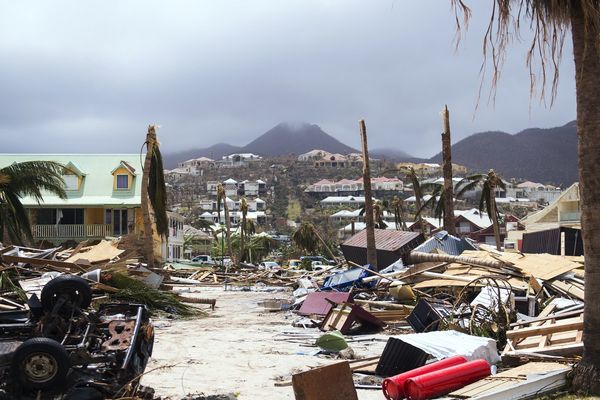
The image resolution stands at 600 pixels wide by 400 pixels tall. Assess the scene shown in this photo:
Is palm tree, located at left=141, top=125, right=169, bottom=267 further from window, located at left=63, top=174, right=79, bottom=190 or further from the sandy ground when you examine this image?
window, located at left=63, top=174, right=79, bottom=190

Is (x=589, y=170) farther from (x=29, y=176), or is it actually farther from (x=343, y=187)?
(x=343, y=187)

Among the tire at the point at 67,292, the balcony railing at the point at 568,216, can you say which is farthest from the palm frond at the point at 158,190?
the balcony railing at the point at 568,216

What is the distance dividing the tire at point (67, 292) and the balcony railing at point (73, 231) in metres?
37.5

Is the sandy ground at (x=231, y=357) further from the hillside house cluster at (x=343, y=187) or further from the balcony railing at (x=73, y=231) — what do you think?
the hillside house cluster at (x=343, y=187)

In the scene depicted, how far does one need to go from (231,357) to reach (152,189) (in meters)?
19.8

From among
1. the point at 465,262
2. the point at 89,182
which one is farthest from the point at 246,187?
the point at 465,262

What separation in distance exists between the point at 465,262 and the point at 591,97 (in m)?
12.7

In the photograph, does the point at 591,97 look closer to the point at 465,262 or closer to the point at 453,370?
the point at 453,370

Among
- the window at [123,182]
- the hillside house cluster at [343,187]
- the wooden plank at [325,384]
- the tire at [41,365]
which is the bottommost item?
the wooden plank at [325,384]

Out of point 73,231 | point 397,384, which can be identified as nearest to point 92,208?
point 73,231

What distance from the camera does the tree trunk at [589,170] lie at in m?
8.25

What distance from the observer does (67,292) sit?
867 centimetres

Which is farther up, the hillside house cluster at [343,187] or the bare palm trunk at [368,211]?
the hillside house cluster at [343,187]

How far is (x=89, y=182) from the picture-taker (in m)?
47.0
